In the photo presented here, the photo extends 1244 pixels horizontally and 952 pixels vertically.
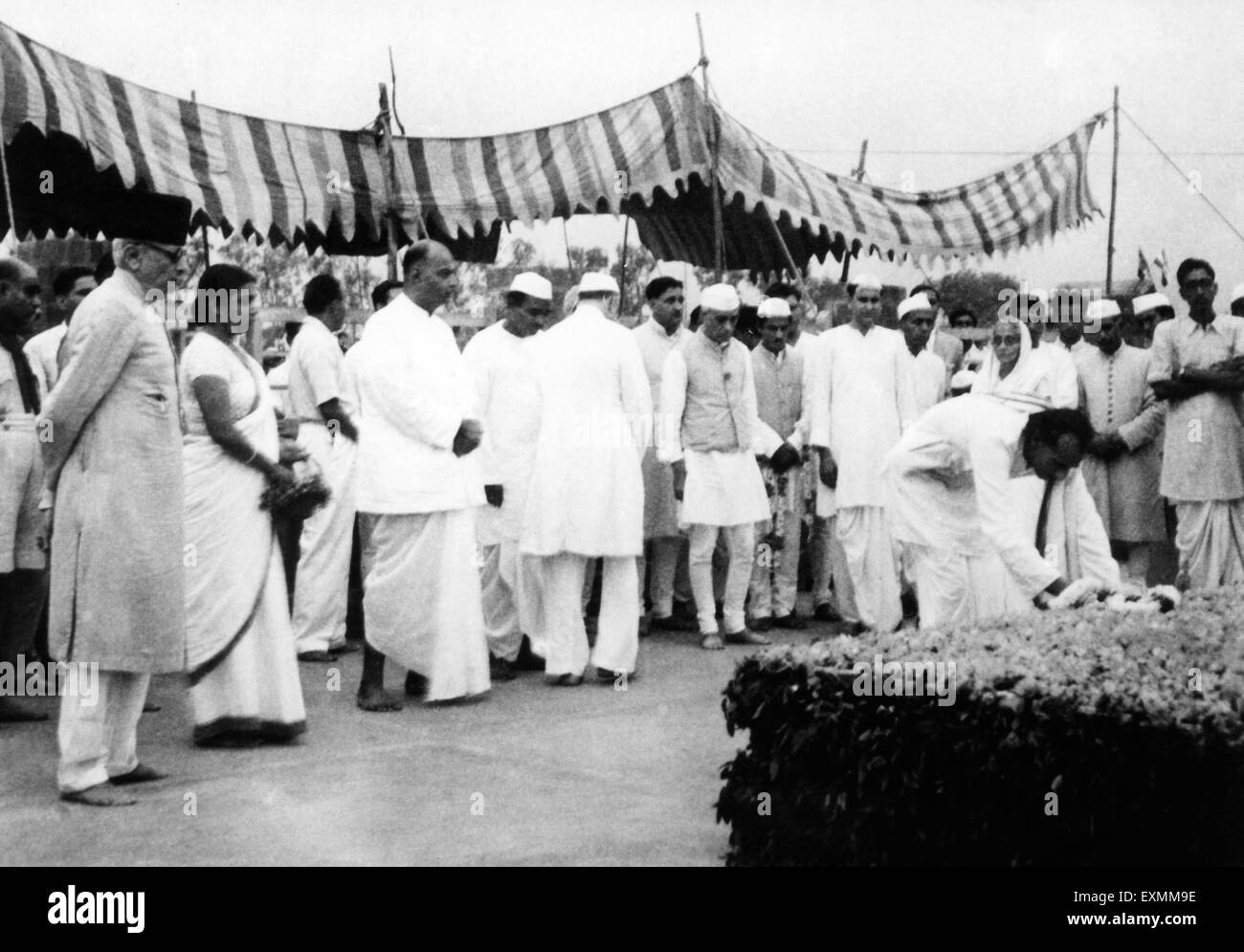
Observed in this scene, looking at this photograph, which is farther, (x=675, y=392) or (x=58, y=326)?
(x=675, y=392)

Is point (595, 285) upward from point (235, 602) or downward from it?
upward

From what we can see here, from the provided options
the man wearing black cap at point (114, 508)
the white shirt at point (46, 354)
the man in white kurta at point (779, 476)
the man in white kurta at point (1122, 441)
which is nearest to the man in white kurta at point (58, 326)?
the white shirt at point (46, 354)

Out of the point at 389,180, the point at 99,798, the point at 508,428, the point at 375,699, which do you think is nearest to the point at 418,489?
the point at 375,699

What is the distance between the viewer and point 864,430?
9.07 meters

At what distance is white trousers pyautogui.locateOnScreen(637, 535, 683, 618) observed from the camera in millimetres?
9250

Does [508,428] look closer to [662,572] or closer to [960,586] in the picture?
[662,572]

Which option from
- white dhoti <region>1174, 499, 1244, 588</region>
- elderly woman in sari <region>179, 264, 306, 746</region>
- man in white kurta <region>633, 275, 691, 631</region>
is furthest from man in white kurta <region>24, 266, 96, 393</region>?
white dhoti <region>1174, 499, 1244, 588</region>

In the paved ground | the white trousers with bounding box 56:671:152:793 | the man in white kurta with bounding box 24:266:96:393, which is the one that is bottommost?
the paved ground

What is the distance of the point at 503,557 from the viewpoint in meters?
7.98

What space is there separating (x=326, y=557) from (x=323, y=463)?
495mm

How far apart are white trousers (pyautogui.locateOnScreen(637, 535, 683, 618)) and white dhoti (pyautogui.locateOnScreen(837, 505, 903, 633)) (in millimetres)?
995

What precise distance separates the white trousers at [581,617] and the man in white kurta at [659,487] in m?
1.41

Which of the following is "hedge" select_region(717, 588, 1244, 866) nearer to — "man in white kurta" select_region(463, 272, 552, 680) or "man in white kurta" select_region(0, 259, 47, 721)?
"man in white kurta" select_region(0, 259, 47, 721)

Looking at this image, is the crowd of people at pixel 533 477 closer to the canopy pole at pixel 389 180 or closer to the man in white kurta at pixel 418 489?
the man in white kurta at pixel 418 489
